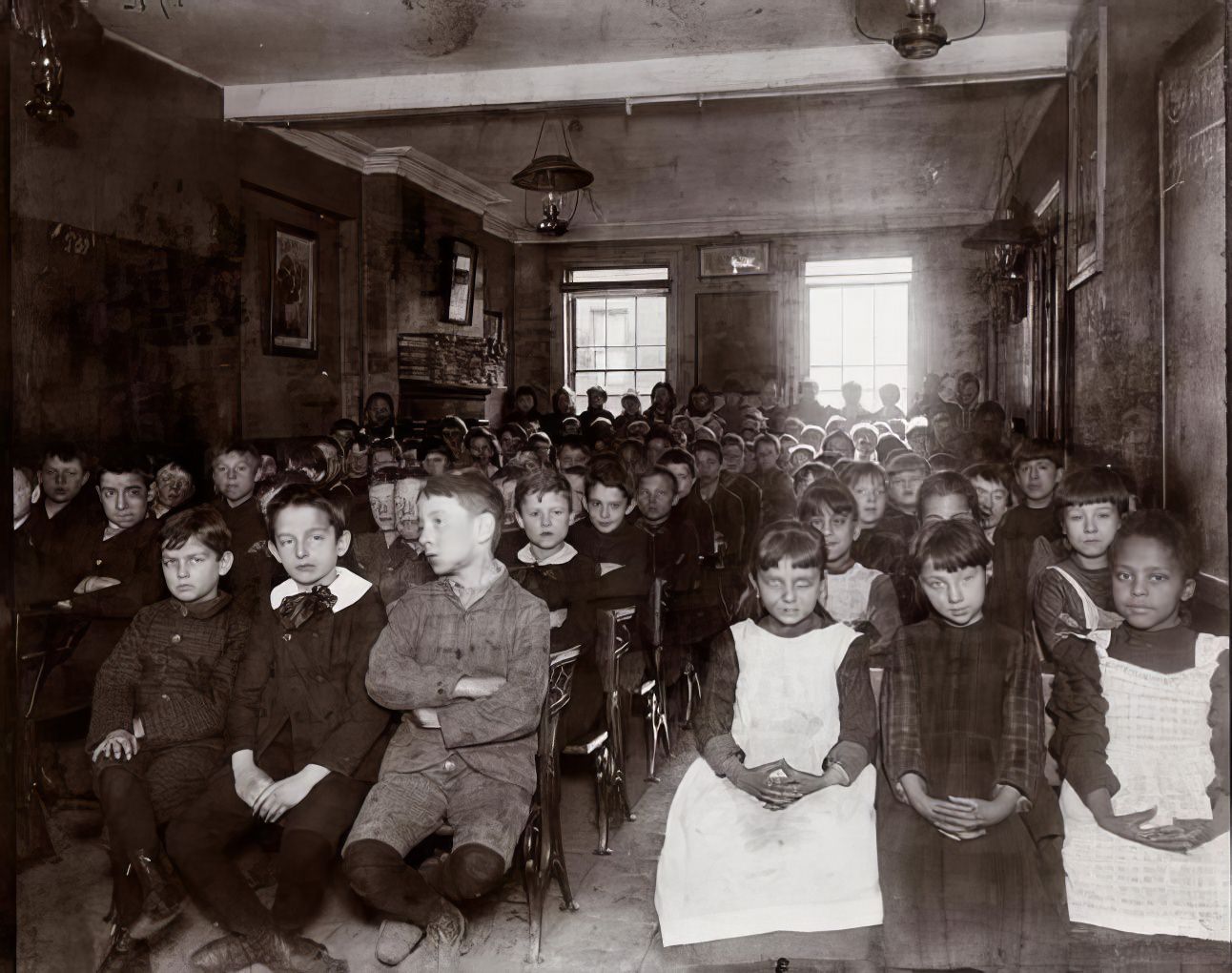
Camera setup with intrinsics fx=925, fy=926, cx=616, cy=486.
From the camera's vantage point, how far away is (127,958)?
7.63 feet

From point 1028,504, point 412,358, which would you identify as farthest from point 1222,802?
point 412,358

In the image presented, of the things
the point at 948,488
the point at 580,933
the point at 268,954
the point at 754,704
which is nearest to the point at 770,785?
the point at 754,704

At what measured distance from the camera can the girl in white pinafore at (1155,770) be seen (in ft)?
6.57

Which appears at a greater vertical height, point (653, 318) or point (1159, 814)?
point (653, 318)

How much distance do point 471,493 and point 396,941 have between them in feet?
3.57

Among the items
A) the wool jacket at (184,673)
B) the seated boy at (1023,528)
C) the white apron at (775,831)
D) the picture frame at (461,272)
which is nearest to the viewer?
the white apron at (775,831)

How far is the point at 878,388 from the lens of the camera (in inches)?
111

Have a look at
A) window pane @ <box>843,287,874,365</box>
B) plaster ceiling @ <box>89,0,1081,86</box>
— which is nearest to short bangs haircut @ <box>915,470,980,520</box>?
window pane @ <box>843,287,874,365</box>

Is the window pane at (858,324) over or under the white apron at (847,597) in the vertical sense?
over

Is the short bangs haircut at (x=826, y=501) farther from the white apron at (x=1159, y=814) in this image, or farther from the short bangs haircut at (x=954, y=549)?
the white apron at (x=1159, y=814)

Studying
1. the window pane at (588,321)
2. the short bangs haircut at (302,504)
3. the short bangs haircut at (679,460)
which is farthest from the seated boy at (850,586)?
the window pane at (588,321)

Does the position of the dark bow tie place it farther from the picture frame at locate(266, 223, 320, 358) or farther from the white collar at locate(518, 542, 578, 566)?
the picture frame at locate(266, 223, 320, 358)

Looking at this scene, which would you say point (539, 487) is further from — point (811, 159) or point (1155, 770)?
point (1155, 770)

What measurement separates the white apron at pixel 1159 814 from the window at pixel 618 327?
1.81 meters
